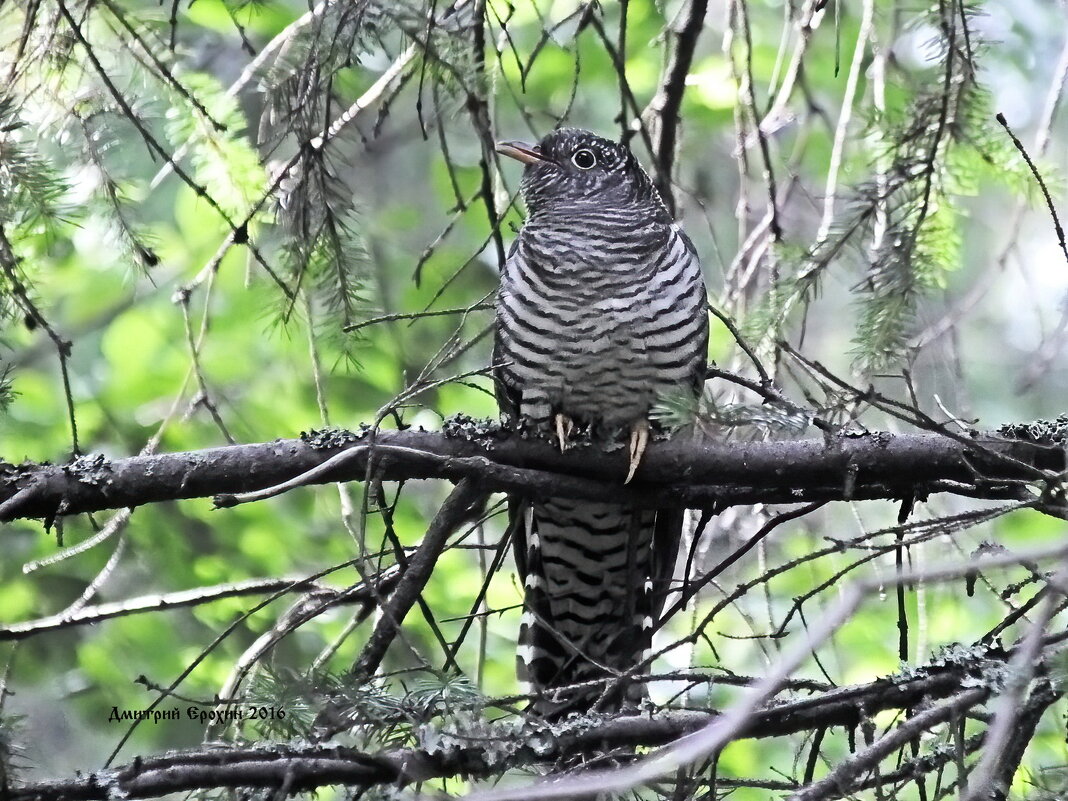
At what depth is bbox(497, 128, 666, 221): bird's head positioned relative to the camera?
9.92ft

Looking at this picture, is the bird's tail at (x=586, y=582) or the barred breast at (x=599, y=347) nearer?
the barred breast at (x=599, y=347)

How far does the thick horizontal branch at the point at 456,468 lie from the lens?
192 centimetres

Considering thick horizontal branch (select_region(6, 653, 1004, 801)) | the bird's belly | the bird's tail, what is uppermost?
the bird's belly

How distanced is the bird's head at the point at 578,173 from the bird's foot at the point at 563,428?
26.2 inches

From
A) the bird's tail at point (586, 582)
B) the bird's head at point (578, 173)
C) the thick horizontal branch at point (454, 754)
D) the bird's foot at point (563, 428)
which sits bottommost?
the thick horizontal branch at point (454, 754)

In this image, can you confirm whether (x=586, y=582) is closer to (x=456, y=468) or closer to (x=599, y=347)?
(x=599, y=347)

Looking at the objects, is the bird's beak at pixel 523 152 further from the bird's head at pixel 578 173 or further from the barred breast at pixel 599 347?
the barred breast at pixel 599 347

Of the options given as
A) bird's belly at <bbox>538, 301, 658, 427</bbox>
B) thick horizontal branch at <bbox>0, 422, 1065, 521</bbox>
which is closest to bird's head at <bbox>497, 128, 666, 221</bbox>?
bird's belly at <bbox>538, 301, 658, 427</bbox>

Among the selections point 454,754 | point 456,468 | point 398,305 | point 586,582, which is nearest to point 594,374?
point 586,582

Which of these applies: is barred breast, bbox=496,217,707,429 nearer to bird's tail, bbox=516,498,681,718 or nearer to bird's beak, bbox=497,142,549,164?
bird's tail, bbox=516,498,681,718

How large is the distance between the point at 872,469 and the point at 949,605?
1.94 m

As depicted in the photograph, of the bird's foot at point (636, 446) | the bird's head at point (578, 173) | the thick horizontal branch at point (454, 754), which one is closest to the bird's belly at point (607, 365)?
the bird's foot at point (636, 446)

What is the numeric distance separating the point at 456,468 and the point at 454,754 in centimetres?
54

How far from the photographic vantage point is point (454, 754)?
156 cm
